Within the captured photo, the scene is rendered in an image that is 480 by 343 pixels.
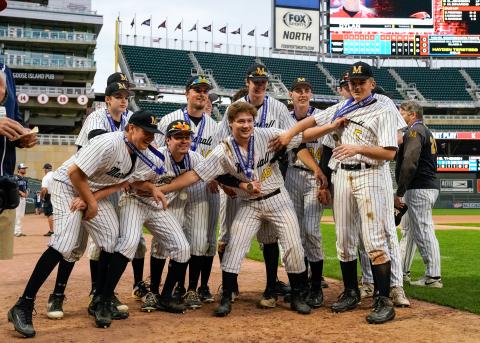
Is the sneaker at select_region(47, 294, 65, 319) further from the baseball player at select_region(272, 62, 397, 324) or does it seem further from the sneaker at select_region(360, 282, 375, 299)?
the sneaker at select_region(360, 282, 375, 299)

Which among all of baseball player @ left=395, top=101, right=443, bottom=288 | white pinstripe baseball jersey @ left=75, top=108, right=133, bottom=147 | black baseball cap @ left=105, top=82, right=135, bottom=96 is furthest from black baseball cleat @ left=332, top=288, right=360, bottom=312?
black baseball cap @ left=105, top=82, right=135, bottom=96

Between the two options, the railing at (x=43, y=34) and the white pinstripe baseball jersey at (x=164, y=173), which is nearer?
the white pinstripe baseball jersey at (x=164, y=173)

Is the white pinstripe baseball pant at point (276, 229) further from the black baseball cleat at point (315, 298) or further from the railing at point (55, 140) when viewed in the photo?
the railing at point (55, 140)

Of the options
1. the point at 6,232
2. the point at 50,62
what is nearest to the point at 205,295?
the point at 6,232

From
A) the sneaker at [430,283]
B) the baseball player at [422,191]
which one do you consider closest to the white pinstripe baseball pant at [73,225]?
the baseball player at [422,191]

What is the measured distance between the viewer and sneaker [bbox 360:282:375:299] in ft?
17.4

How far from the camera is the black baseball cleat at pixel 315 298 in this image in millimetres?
4773

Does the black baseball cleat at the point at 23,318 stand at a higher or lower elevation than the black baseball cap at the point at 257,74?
lower

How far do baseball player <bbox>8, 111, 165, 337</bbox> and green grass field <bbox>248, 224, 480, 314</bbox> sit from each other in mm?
2802

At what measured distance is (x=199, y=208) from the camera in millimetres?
4988

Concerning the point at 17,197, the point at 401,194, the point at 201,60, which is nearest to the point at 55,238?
the point at 17,197

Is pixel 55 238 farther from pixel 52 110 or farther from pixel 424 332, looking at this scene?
pixel 52 110

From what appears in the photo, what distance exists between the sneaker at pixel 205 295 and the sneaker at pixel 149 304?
549mm

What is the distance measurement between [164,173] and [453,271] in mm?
4439
